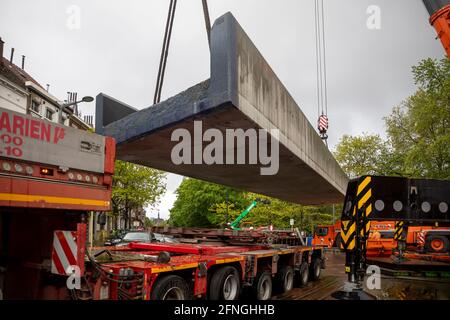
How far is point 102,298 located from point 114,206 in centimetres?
3329

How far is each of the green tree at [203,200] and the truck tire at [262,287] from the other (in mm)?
38143

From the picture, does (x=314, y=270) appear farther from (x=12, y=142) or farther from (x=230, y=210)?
(x=230, y=210)

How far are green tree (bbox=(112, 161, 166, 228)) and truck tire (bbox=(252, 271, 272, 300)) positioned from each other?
2759 centimetres

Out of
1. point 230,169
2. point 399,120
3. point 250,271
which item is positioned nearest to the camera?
point 250,271

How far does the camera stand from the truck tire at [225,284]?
24.9 feet

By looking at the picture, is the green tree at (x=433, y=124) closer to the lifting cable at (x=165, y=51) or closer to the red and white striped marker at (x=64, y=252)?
the lifting cable at (x=165, y=51)

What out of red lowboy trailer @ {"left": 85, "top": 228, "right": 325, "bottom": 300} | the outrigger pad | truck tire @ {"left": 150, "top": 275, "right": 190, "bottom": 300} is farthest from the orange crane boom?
truck tire @ {"left": 150, "top": 275, "right": 190, "bottom": 300}

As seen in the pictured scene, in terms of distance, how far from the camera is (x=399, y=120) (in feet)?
122

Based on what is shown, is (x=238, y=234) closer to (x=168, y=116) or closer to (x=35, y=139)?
(x=168, y=116)

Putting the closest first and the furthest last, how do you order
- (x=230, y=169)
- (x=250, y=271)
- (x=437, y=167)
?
(x=250, y=271) < (x=230, y=169) < (x=437, y=167)

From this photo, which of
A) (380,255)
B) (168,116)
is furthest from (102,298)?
(380,255)

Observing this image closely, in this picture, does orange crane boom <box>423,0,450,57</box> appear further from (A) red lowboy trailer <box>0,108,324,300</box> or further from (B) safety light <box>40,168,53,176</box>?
(B) safety light <box>40,168,53,176</box>

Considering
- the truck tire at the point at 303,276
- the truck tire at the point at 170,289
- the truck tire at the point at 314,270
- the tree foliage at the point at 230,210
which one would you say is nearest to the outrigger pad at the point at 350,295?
the truck tire at the point at 170,289

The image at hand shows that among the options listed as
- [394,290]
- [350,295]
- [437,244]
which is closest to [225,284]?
[350,295]
